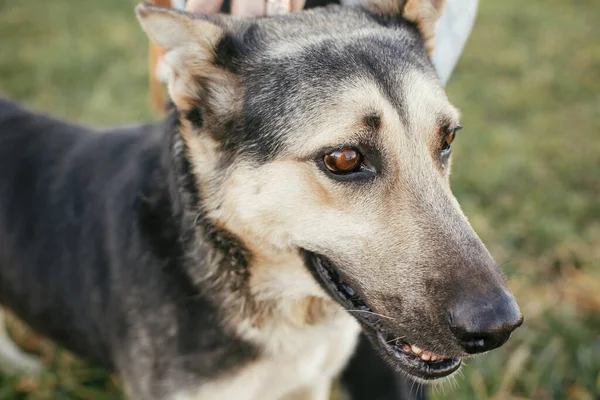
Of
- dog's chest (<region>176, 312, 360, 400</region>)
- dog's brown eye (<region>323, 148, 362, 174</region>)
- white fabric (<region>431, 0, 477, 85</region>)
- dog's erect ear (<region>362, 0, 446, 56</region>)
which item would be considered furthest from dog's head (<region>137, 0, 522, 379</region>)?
white fabric (<region>431, 0, 477, 85</region>)

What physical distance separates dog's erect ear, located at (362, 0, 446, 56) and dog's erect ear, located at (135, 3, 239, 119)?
32.3 inches

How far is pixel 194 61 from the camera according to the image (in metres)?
2.51

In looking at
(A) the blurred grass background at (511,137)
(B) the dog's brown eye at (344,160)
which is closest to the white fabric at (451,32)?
(B) the dog's brown eye at (344,160)

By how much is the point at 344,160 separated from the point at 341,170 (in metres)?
0.04

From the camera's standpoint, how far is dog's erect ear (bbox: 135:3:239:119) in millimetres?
2369

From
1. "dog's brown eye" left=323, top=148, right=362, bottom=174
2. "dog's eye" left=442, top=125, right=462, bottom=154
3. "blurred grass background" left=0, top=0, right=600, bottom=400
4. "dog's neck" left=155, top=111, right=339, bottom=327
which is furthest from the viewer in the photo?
"blurred grass background" left=0, top=0, right=600, bottom=400

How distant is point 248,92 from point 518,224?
3515 millimetres

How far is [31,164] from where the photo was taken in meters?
3.35

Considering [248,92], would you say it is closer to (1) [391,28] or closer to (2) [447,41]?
(1) [391,28]

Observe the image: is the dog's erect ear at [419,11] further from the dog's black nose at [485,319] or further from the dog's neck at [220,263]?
the dog's black nose at [485,319]

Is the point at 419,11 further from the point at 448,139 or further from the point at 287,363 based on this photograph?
the point at 287,363

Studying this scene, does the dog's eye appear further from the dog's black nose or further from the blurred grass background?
the blurred grass background

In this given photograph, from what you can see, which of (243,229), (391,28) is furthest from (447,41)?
(243,229)

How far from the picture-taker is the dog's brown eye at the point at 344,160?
2.33 metres
